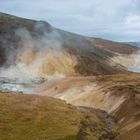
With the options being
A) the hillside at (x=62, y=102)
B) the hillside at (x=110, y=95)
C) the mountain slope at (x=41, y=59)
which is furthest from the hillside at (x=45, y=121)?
the mountain slope at (x=41, y=59)

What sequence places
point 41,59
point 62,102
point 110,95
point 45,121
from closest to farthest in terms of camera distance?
point 45,121 → point 62,102 → point 110,95 → point 41,59

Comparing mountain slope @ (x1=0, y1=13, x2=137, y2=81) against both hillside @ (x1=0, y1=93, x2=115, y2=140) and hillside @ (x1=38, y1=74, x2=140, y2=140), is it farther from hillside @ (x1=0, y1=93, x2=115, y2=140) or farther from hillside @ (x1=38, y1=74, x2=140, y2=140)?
hillside @ (x1=0, y1=93, x2=115, y2=140)

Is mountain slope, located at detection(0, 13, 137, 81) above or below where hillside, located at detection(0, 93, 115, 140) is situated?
above

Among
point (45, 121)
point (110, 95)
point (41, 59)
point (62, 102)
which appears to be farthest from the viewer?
point (41, 59)

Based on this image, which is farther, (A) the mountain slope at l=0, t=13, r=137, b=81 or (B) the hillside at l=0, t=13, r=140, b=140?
(A) the mountain slope at l=0, t=13, r=137, b=81

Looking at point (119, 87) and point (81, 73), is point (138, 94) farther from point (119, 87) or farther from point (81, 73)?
point (81, 73)

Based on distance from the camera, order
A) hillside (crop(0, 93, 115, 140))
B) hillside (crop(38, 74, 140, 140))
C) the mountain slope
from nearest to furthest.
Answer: hillside (crop(0, 93, 115, 140)) < hillside (crop(38, 74, 140, 140)) < the mountain slope

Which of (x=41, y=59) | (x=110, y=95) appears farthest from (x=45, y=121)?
(x=41, y=59)

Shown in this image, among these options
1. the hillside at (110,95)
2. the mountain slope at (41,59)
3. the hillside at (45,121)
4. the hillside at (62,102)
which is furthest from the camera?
the mountain slope at (41,59)

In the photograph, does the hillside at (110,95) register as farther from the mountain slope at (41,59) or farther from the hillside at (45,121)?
the mountain slope at (41,59)

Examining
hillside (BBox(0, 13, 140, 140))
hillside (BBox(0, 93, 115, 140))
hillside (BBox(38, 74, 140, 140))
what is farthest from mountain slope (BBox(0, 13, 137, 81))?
hillside (BBox(0, 93, 115, 140))

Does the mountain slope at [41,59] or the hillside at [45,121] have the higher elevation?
the mountain slope at [41,59]

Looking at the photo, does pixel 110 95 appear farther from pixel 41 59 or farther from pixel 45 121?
pixel 41 59
